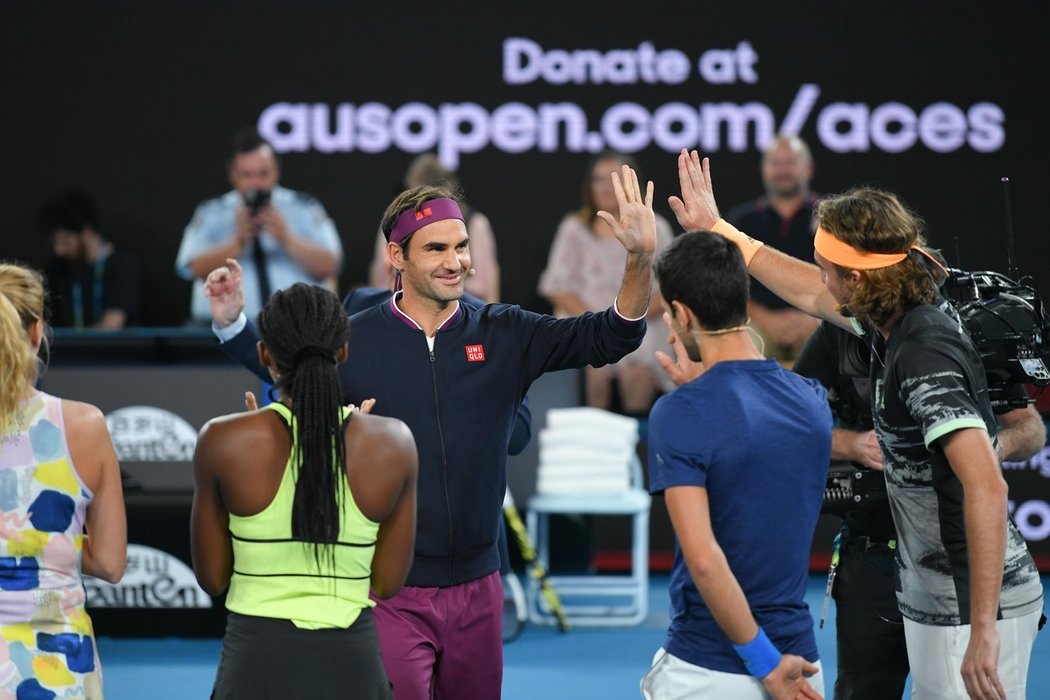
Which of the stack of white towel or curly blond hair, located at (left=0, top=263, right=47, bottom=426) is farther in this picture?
the stack of white towel

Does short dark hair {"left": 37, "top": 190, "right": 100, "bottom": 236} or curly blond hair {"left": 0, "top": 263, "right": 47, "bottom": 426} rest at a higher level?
short dark hair {"left": 37, "top": 190, "right": 100, "bottom": 236}

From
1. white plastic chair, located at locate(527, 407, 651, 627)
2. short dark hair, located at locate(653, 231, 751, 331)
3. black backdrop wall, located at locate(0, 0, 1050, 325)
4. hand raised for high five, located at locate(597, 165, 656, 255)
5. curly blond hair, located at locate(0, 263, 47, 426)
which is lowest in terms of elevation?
white plastic chair, located at locate(527, 407, 651, 627)

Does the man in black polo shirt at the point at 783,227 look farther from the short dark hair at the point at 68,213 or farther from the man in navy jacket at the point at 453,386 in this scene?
the man in navy jacket at the point at 453,386

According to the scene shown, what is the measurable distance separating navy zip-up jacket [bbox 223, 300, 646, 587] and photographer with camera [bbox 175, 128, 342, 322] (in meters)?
4.97

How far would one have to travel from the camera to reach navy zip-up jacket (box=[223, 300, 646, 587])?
11.1ft

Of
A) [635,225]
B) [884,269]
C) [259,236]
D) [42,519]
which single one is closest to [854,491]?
[884,269]

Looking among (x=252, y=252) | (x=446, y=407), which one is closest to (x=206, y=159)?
(x=252, y=252)

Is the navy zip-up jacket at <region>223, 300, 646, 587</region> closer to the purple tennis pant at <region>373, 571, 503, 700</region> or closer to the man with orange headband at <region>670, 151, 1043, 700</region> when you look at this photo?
the purple tennis pant at <region>373, 571, 503, 700</region>

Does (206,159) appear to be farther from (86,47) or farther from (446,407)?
(446,407)

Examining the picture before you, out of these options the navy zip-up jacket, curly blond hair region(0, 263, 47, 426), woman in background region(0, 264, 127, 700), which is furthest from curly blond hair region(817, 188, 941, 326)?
curly blond hair region(0, 263, 47, 426)

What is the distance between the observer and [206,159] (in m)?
9.81

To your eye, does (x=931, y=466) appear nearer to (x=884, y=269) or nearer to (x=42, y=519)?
(x=884, y=269)

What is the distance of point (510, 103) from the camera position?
946 centimetres

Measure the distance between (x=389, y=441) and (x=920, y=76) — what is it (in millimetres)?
7532
